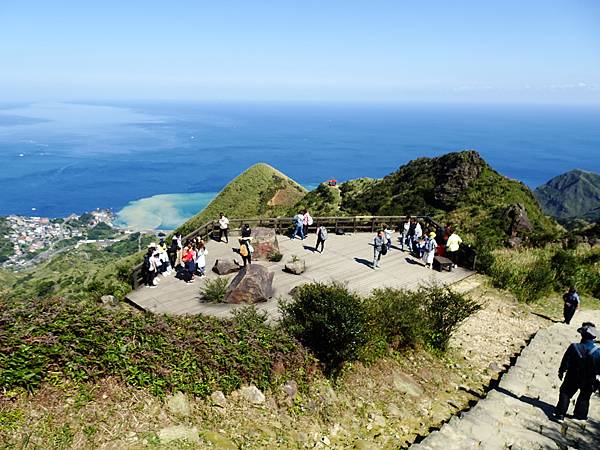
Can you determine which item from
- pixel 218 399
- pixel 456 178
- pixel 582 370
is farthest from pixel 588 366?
pixel 456 178

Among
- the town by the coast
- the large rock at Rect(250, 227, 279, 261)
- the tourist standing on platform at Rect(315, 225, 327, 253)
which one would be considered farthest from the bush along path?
the town by the coast

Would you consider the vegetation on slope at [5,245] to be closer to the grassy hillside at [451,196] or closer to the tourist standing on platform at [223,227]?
the grassy hillside at [451,196]

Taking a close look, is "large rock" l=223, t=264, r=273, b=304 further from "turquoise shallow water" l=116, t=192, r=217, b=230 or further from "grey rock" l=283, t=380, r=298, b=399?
"turquoise shallow water" l=116, t=192, r=217, b=230

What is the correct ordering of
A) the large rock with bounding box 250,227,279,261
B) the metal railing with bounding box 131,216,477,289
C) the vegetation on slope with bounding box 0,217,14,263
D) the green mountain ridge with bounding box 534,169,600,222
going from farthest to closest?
the green mountain ridge with bounding box 534,169,600,222, the vegetation on slope with bounding box 0,217,14,263, the metal railing with bounding box 131,216,477,289, the large rock with bounding box 250,227,279,261

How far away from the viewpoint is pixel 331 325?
30.1 ft

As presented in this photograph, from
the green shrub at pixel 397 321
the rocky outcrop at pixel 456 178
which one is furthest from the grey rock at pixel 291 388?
the rocky outcrop at pixel 456 178

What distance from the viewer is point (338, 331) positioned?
30.0 feet

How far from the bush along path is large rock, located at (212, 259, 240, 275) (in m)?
9.74

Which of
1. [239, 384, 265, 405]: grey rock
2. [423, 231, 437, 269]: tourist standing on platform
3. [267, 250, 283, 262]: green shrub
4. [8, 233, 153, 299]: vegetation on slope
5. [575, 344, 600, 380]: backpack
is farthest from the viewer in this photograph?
[267, 250, 283, 262]: green shrub

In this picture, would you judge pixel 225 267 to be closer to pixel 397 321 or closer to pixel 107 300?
pixel 107 300

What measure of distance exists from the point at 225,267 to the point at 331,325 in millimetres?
7655

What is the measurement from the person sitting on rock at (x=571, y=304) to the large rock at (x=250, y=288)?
9418 millimetres

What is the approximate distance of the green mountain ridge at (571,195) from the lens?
158750 mm

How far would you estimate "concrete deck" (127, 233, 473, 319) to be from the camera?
1328 centimetres
